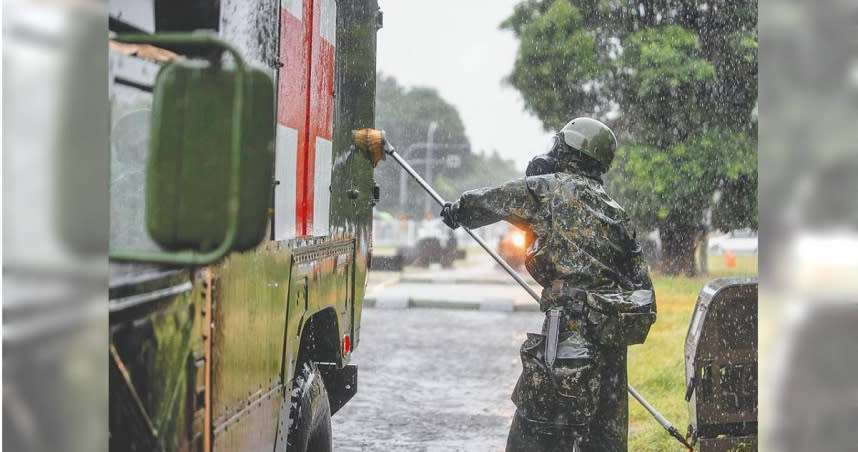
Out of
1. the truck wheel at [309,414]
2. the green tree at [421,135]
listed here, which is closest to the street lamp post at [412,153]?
the green tree at [421,135]

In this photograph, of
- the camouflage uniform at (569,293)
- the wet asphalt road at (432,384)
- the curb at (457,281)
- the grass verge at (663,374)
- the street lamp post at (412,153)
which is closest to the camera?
the camouflage uniform at (569,293)

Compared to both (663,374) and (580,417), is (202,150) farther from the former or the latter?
(663,374)

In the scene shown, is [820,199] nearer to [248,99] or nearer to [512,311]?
[248,99]

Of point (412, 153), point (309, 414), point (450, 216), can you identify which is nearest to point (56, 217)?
point (309, 414)

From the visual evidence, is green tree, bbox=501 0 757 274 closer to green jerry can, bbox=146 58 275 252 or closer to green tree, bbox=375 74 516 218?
green jerry can, bbox=146 58 275 252

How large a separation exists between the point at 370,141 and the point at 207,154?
7.38 ft

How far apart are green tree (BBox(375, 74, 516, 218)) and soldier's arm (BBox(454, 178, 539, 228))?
2283 cm

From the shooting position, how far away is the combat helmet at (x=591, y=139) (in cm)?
354

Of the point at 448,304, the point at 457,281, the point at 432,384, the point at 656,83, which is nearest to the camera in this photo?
the point at 432,384

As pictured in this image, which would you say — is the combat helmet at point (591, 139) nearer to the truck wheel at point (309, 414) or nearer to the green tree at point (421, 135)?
the truck wheel at point (309, 414)

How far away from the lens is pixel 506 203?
11.3 ft

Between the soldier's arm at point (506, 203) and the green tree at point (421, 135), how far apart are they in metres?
22.8

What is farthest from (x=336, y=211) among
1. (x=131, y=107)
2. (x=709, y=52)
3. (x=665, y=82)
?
(x=709, y=52)

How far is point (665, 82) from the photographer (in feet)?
33.0
